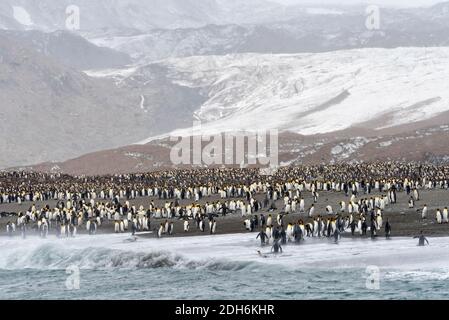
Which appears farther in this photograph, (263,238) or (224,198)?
(224,198)

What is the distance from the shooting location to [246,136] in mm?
130375

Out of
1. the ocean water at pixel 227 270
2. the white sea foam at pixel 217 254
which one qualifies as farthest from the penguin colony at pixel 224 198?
the ocean water at pixel 227 270

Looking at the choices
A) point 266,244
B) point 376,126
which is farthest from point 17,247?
point 376,126

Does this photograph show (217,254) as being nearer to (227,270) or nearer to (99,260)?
(227,270)

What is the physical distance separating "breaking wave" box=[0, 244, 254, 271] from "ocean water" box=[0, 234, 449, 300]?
0.17 feet

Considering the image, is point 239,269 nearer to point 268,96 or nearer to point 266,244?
point 266,244

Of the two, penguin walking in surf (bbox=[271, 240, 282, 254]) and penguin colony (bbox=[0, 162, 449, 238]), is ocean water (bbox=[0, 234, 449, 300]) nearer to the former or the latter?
penguin walking in surf (bbox=[271, 240, 282, 254])
